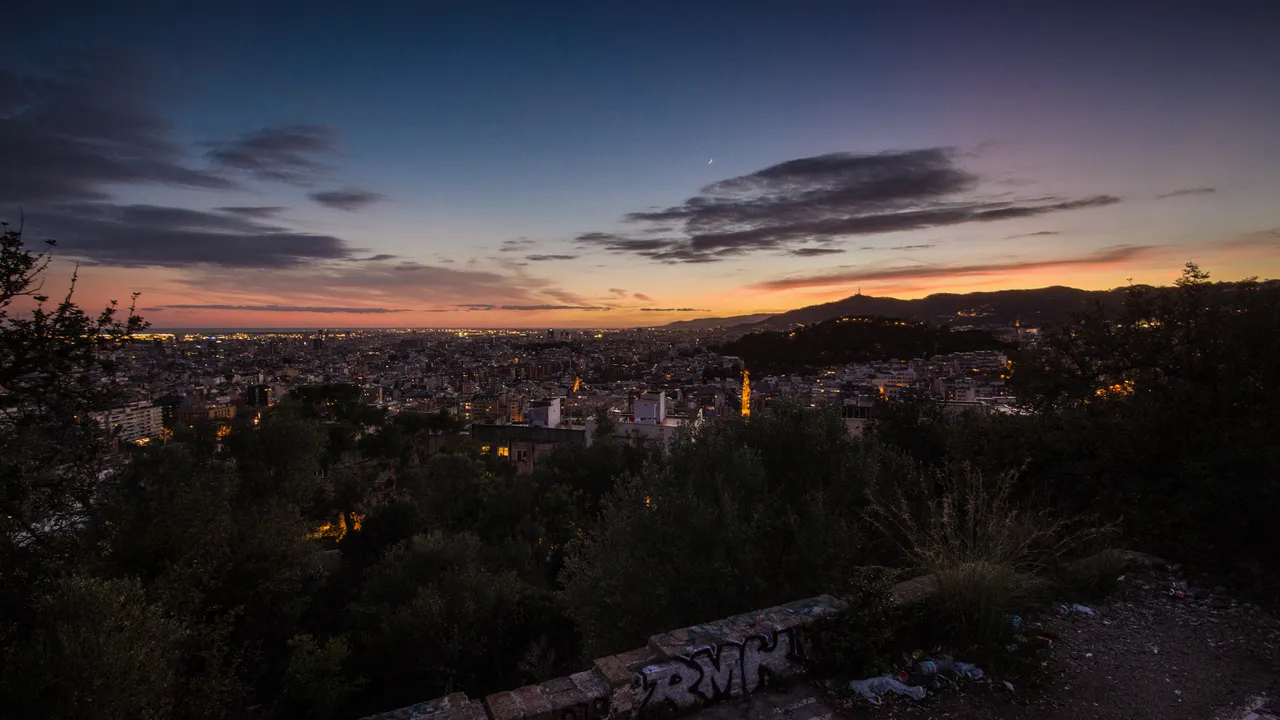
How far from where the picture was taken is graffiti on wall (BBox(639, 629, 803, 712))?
3.24m

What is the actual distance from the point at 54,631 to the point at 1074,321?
12.8 metres

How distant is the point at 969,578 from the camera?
363 centimetres

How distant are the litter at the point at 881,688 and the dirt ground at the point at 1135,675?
0.03m

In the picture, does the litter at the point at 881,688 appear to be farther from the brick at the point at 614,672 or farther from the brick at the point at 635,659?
the brick at the point at 614,672

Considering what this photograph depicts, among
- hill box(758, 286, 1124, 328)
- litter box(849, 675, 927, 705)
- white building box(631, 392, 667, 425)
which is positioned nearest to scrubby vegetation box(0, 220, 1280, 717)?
litter box(849, 675, 927, 705)

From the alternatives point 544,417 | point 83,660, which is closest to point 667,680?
point 83,660

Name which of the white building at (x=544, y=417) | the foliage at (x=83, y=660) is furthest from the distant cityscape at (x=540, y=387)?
the foliage at (x=83, y=660)

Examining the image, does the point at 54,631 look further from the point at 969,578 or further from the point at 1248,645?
the point at 1248,645

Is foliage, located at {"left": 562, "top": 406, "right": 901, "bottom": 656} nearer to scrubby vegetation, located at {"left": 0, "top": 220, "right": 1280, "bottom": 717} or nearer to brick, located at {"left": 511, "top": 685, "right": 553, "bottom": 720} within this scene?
scrubby vegetation, located at {"left": 0, "top": 220, "right": 1280, "bottom": 717}

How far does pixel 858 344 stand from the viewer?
213ft

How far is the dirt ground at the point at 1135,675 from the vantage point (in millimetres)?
3146

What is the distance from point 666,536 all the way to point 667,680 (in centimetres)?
281

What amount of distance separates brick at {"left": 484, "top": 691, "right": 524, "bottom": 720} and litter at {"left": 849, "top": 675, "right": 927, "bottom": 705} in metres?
1.96

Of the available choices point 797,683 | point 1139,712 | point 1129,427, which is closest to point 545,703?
point 797,683
